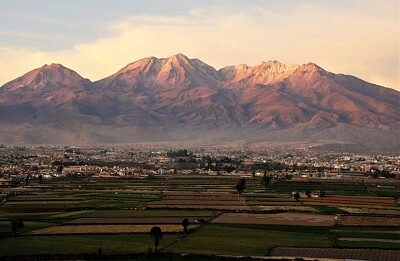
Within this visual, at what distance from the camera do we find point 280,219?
63.3 m

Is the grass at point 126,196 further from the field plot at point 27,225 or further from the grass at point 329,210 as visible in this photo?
the field plot at point 27,225

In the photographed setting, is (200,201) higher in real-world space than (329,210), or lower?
higher

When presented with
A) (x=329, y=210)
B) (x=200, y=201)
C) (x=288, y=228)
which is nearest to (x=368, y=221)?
(x=329, y=210)

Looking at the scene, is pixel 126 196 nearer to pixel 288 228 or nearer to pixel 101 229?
pixel 101 229

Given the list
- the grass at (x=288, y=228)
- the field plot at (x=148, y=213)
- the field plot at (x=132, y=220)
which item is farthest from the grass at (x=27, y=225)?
the grass at (x=288, y=228)

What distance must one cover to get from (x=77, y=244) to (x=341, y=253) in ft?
54.0

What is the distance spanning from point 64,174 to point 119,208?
57.5 m

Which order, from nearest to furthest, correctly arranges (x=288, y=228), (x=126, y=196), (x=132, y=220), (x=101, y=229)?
(x=101, y=229) → (x=288, y=228) → (x=132, y=220) → (x=126, y=196)

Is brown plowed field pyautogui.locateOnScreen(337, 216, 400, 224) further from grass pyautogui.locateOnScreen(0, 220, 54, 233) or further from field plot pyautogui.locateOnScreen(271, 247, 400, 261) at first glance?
grass pyautogui.locateOnScreen(0, 220, 54, 233)

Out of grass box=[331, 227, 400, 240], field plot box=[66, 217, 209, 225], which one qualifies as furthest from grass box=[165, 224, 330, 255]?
field plot box=[66, 217, 209, 225]

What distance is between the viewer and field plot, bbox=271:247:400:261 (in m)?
42.5

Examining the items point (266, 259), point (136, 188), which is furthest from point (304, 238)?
point (136, 188)

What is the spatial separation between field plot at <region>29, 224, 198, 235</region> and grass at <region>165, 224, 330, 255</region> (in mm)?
2338

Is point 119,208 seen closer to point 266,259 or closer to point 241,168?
point 266,259
